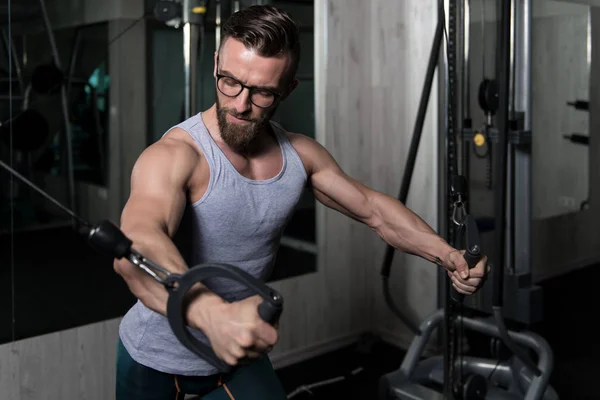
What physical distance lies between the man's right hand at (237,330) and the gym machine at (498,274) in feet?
4.48

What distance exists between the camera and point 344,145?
3408mm

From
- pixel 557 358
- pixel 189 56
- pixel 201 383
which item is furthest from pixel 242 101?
pixel 557 358

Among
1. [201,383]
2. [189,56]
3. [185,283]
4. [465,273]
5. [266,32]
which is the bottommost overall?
[201,383]

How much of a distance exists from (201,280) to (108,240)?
5.8 inches

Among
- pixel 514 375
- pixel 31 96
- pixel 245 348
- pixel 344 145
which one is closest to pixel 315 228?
pixel 344 145

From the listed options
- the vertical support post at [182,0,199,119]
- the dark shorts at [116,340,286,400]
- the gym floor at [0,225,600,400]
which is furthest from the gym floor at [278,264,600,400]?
the dark shorts at [116,340,286,400]

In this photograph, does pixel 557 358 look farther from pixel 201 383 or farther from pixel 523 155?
pixel 201 383

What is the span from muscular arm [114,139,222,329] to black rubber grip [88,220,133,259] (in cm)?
10

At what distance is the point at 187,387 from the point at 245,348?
30.9 inches

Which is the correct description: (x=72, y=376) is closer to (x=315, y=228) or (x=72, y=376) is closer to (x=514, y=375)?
(x=315, y=228)

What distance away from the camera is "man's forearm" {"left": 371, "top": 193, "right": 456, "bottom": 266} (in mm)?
1650

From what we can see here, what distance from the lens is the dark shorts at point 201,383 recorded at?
161cm

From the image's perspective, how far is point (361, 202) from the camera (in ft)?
5.83

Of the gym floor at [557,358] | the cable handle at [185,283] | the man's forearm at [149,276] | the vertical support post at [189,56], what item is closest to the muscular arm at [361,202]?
the man's forearm at [149,276]
